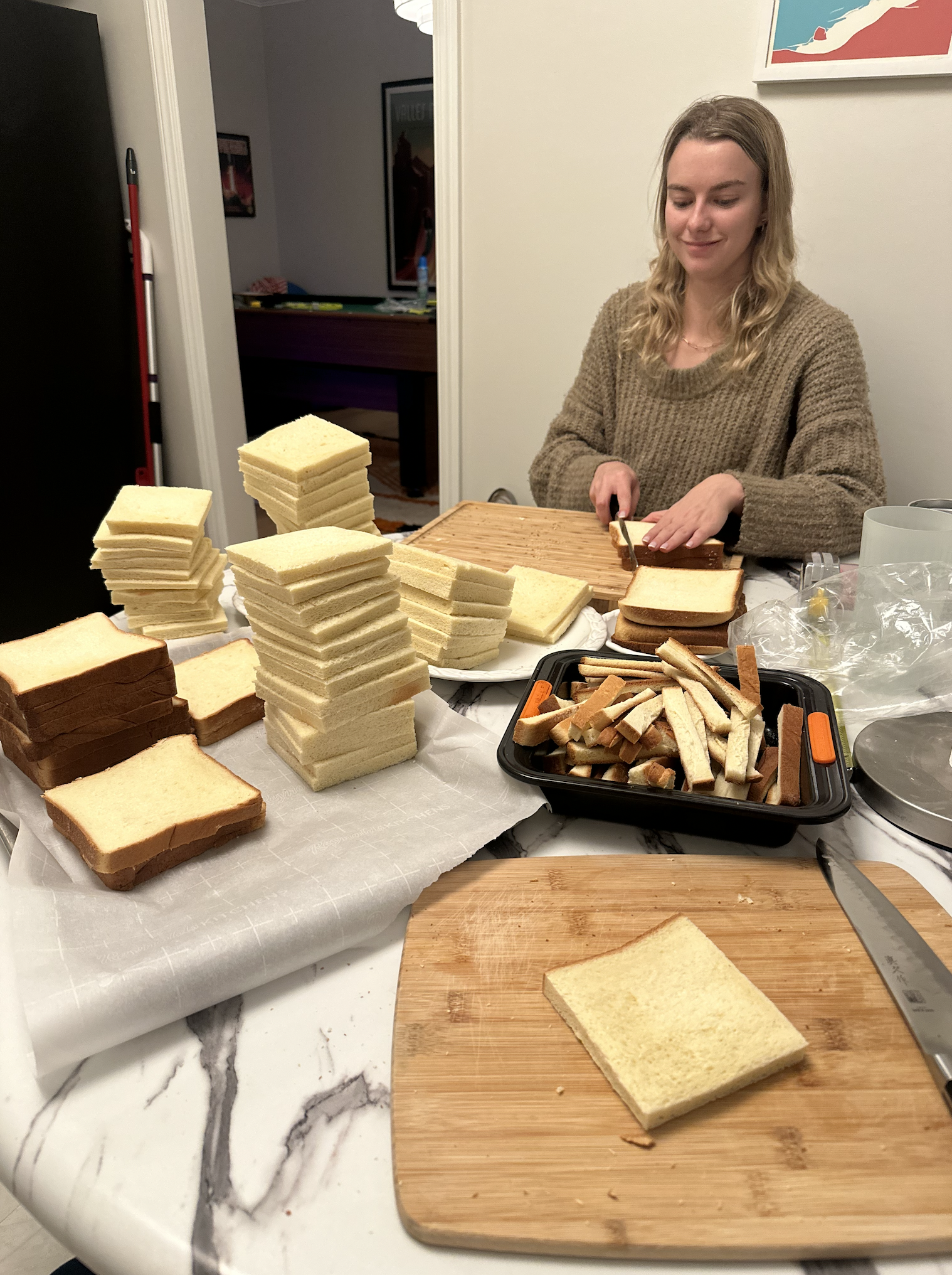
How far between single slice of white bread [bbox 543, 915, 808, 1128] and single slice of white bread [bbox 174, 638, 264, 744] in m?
0.66

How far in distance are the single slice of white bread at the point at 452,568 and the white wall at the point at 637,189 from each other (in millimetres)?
2046

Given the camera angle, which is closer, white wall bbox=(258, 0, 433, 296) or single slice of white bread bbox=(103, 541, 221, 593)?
single slice of white bread bbox=(103, 541, 221, 593)

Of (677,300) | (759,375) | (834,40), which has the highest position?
(834,40)

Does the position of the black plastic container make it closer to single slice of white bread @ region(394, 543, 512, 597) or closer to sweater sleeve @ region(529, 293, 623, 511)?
single slice of white bread @ region(394, 543, 512, 597)

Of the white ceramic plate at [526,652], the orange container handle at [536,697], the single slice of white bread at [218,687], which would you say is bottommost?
the white ceramic plate at [526,652]

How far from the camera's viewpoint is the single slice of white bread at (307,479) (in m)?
1.48

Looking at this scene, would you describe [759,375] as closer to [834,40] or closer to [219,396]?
[834,40]

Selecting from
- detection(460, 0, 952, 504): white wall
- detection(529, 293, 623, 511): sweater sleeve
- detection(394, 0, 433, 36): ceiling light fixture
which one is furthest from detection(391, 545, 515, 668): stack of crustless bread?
detection(394, 0, 433, 36): ceiling light fixture

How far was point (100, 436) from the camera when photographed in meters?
3.90

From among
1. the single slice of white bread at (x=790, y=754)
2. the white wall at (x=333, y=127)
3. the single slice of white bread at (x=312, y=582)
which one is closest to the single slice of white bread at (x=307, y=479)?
the single slice of white bread at (x=312, y=582)

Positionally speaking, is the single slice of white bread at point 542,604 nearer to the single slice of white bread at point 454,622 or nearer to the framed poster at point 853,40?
the single slice of white bread at point 454,622

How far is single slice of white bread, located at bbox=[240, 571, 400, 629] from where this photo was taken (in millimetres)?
1089

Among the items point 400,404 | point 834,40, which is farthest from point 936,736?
point 400,404

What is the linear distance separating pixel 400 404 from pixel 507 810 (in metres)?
5.14
